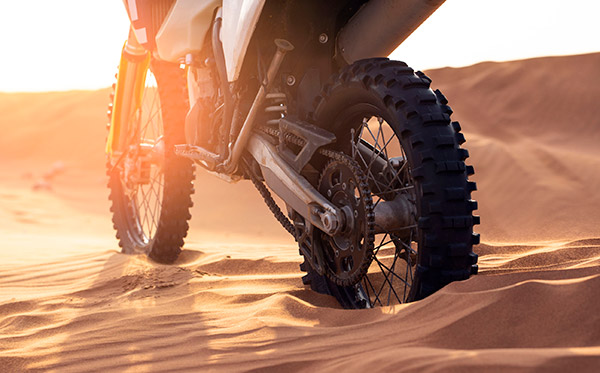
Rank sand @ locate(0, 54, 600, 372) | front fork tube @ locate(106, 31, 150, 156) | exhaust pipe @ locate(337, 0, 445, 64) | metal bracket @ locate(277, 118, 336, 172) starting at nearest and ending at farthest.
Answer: sand @ locate(0, 54, 600, 372)
exhaust pipe @ locate(337, 0, 445, 64)
metal bracket @ locate(277, 118, 336, 172)
front fork tube @ locate(106, 31, 150, 156)

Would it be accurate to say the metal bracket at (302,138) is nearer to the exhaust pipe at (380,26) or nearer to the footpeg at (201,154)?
the exhaust pipe at (380,26)

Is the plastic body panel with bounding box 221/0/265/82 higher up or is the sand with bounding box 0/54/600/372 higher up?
the plastic body panel with bounding box 221/0/265/82

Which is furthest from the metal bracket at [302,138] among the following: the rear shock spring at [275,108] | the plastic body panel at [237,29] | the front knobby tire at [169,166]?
the front knobby tire at [169,166]

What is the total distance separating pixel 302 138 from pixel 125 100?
99.4 inches

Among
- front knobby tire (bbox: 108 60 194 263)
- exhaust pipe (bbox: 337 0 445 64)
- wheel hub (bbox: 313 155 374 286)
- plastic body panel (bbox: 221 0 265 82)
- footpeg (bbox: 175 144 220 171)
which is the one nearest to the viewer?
wheel hub (bbox: 313 155 374 286)

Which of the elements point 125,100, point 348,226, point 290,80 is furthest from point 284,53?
point 125,100

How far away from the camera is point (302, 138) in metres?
2.54

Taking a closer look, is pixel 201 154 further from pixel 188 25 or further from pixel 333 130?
pixel 333 130

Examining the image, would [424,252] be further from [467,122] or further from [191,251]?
→ [467,122]

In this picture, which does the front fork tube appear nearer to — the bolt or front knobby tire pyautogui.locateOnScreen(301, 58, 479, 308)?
the bolt

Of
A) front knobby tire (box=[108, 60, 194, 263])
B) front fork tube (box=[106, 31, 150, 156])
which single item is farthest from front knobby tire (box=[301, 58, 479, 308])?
front fork tube (box=[106, 31, 150, 156])

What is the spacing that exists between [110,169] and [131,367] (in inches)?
129

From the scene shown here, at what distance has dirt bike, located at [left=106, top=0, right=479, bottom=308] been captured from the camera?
197cm

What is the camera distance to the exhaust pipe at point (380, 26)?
2.28 m
